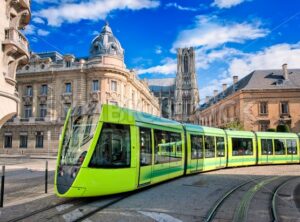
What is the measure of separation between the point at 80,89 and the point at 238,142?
90.4 ft

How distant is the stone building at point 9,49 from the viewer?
56.7 feet

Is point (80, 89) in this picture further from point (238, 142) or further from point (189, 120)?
point (189, 120)

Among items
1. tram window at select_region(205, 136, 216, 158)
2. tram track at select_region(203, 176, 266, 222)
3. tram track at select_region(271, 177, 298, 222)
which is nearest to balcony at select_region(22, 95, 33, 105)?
tram window at select_region(205, 136, 216, 158)

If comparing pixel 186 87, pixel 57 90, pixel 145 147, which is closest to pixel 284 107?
pixel 57 90

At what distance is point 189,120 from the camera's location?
112 metres

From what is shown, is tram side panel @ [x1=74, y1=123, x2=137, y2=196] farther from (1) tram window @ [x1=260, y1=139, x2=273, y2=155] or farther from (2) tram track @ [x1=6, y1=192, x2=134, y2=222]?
(1) tram window @ [x1=260, y1=139, x2=273, y2=155]

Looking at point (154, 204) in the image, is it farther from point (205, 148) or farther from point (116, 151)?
point (205, 148)

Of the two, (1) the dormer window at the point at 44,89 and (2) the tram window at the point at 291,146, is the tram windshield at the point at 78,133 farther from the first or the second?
(1) the dormer window at the point at 44,89

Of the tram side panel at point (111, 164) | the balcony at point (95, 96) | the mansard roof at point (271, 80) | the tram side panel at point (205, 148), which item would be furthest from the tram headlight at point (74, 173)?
the mansard roof at point (271, 80)

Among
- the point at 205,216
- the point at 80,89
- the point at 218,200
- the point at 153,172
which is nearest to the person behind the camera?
the point at 205,216

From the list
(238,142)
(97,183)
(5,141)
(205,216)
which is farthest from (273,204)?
(5,141)

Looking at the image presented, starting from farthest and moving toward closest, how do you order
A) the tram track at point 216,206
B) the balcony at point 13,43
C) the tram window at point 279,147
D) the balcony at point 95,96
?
1. the balcony at point 95,96
2. the tram window at point 279,147
3. the balcony at point 13,43
4. the tram track at point 216,206

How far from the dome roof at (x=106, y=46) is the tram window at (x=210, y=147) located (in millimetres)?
28802

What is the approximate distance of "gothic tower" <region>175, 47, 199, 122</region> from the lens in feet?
383
